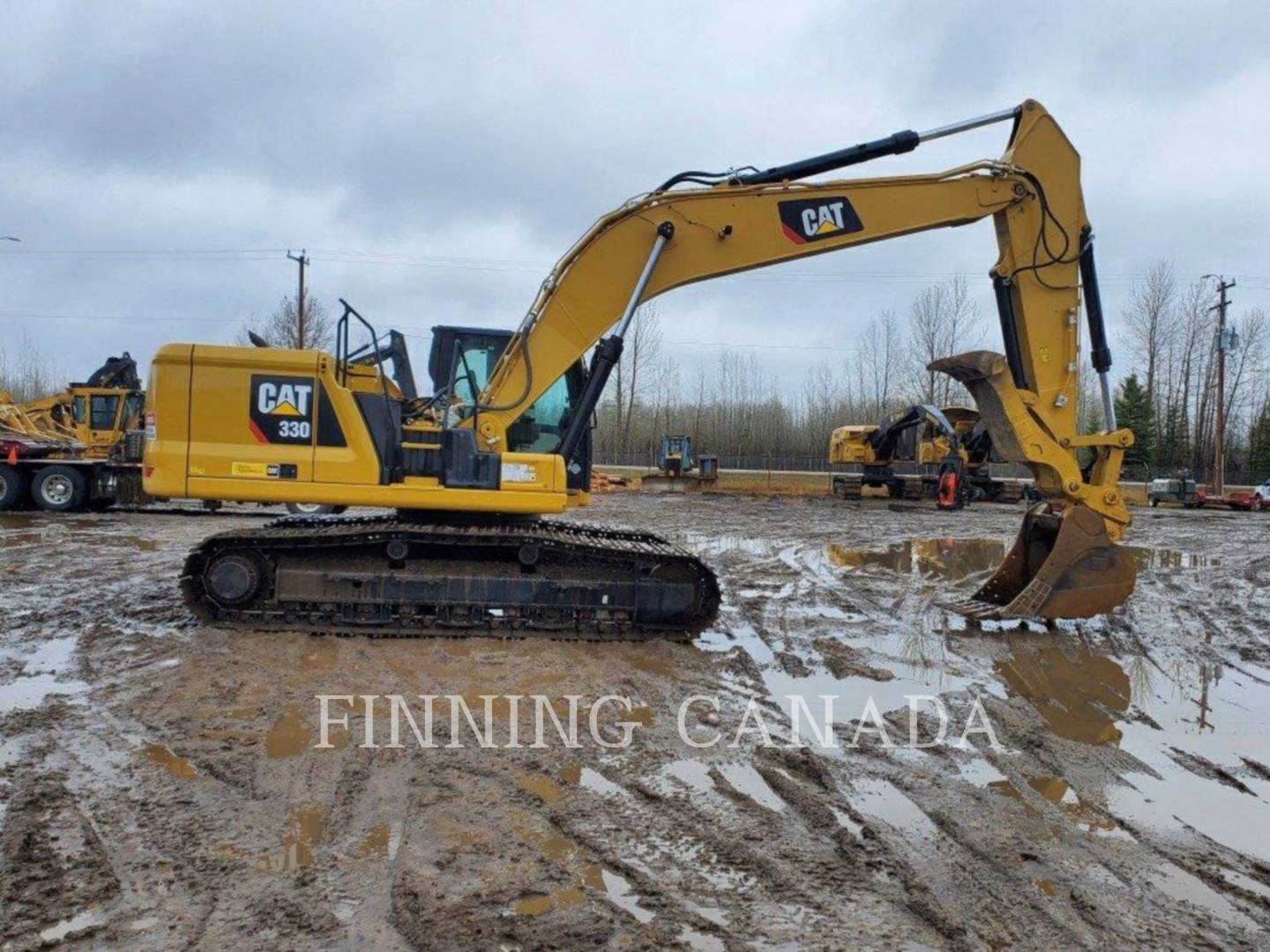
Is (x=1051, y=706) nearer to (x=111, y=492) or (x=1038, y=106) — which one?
(x=1038, y=106)

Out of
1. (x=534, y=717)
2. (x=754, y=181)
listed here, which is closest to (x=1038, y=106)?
(x=754, y=181)

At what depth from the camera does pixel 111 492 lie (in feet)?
61.8

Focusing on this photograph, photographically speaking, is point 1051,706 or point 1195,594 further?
point 1195,594

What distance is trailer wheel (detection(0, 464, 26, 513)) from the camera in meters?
18.3

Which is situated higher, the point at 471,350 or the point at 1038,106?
the point at 1038,106

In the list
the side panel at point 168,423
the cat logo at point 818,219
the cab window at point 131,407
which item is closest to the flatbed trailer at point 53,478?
→ the cab window at point 131,407

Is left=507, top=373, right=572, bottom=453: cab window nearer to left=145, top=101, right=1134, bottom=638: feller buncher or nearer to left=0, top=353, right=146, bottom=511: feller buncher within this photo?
left=145, top=101, right=1134, bottom=638: feller buncher

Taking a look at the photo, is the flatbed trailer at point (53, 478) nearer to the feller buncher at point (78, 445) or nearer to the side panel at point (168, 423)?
the feller buncher at point (78, 445)

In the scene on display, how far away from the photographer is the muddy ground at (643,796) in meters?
3.03

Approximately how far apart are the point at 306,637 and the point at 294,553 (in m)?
0.67

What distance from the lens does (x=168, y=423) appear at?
6996 millimetres

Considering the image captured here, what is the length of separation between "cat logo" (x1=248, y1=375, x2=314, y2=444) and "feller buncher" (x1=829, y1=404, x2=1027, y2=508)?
23910 mm

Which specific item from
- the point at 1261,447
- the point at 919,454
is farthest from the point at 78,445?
the point at 1261,447

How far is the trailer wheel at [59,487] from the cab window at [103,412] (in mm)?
2770
